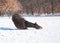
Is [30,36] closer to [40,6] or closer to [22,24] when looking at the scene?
[22,24]

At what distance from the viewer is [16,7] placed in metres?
55.1

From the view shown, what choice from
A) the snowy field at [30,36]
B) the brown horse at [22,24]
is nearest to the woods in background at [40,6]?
the brown horse at [22,24]

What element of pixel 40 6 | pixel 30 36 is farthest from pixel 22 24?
pixel 40 6

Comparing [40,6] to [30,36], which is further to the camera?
[40,6]

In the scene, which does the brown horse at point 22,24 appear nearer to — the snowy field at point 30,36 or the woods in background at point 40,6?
the snowy field at point 30,36

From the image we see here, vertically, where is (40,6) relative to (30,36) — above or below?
below

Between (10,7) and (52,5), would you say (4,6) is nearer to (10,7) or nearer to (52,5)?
(10,7)

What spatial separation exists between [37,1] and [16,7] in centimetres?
1303

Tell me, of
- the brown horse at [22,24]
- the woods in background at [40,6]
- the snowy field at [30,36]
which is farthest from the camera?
the woods in background at [40,6]

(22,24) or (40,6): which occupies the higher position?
(22,24)

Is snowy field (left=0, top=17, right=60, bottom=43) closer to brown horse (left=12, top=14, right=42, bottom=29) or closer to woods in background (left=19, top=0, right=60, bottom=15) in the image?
brown horse (left=12, top=14, right=42, bottom=29)

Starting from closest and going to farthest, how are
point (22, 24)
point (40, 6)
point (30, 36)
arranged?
point (30, 36) → point (22, 24) → point (40, 6)

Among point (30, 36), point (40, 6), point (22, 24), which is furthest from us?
point (40, 6)

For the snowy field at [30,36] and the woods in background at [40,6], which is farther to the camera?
the woods in background at [40,6]
